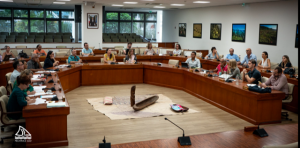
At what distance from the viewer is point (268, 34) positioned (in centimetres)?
1155

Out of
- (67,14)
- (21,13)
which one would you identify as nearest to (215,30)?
(67,14)

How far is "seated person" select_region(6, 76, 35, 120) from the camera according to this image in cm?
450

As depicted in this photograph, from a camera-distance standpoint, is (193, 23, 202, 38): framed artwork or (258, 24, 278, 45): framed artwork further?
(193, 23, 202, 38): framed artwork

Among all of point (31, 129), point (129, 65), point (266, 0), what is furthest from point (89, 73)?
point (266, 0)

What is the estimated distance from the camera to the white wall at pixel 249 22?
10.6 metres

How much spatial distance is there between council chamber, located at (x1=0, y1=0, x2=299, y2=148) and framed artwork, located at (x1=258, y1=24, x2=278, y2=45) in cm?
4

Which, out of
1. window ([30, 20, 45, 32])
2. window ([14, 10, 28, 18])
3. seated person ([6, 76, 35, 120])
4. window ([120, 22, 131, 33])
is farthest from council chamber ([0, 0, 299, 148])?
window ([120, 22, 131, 33])

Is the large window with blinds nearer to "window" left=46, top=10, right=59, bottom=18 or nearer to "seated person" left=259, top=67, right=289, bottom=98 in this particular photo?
"window" left=46, top=10, right=59, bottom=18

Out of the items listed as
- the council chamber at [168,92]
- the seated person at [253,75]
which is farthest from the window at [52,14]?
the seated person at [253,75]

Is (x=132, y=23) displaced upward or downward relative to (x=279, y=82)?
upward

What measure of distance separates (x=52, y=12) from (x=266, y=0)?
15.4m

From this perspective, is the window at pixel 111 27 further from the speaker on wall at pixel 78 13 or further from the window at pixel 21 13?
the speaker on wall at pixel 78 13

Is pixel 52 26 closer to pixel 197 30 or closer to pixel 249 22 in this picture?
pixel 197 30

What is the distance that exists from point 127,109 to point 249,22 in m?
8.31
